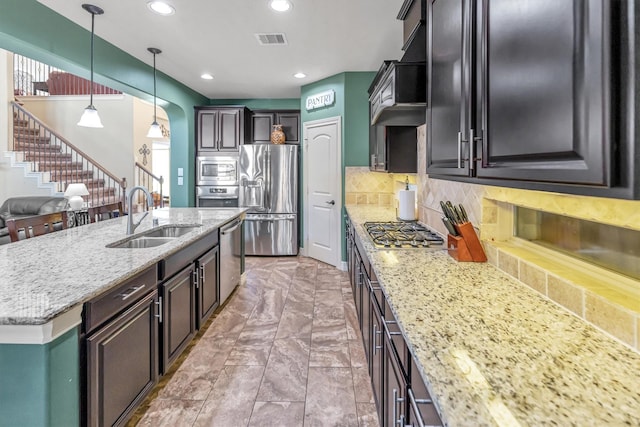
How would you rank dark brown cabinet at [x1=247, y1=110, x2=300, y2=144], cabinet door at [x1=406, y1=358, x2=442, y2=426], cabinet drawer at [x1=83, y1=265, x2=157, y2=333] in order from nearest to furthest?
A: cabinet door at [x1=406, y1=358, x2=442, y2=426], cabinet drawer at [x1=83, y1=265, x2=157, y2=333], dark brown cabinet at [x1=247, y1=110, x2=300, y2=144]

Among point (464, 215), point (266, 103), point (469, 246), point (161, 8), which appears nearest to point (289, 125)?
point (266, 103)

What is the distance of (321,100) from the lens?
542 centimetres

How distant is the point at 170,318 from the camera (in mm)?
2275

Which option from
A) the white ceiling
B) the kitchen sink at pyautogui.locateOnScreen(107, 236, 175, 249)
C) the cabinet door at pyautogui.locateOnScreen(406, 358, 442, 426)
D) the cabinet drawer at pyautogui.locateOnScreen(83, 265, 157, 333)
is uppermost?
the white ceiling

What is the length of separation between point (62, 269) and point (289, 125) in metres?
5.08

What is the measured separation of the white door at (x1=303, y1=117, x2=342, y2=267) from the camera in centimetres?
523

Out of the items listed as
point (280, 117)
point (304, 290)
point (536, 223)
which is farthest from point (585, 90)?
point (280, 117)

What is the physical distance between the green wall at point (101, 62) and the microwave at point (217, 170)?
16cm

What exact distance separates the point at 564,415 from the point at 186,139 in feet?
20.3

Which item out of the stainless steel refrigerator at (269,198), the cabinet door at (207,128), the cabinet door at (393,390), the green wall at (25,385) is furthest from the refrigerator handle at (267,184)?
the green wall at (25,385)

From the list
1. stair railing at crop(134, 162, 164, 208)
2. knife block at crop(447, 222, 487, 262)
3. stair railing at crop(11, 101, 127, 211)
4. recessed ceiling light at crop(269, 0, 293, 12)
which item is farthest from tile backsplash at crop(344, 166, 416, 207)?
stair railing at crop(11, 101, 127, 211)

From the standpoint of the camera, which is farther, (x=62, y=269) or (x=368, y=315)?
(x=368, y=315)

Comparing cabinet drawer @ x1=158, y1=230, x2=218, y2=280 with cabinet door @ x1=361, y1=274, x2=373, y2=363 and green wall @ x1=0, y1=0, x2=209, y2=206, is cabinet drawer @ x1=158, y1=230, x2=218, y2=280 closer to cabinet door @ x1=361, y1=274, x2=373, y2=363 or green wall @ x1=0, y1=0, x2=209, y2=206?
cabinet door @ x1=361, y1=274, x2=373, y2=363

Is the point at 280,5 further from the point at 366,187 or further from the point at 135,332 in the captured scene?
the point at 135,332
